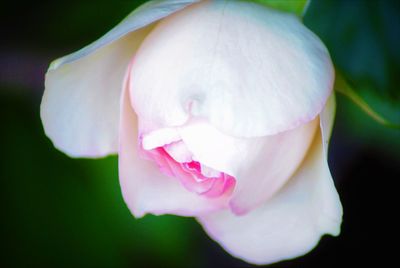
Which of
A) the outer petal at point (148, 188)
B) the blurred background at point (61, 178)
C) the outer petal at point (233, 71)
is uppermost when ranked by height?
the outer petal at point (233, 71)

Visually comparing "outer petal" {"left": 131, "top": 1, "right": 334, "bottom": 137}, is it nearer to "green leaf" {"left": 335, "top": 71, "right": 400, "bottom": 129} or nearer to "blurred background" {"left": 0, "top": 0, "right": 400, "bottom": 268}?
"green leaf" {"left": 335, "top": 71, "right": 400, "bottom": 129}

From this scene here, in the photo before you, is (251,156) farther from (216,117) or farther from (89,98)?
(89,98)

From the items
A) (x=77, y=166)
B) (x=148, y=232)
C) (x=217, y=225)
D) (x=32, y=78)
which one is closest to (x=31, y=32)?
(x=32, y=78)

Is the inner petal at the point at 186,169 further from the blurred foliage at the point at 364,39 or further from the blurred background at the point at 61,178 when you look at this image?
the blurred background at the point at 61,178

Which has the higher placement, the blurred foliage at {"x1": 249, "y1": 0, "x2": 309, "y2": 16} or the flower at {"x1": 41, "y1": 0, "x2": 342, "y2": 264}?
the blurred foliage at {"x1": 249, "y1": 0, "x2": 309, "y2": 16}

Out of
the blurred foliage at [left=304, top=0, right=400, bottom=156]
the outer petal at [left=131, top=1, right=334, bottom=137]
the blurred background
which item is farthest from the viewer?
the blurred background

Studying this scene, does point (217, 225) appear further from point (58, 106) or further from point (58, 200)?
point (58, 200)

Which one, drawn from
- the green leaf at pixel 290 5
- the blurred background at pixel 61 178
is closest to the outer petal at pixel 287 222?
the green leaf at pixel 290 5

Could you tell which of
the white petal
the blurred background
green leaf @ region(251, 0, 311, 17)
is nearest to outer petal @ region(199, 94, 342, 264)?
the white petal
